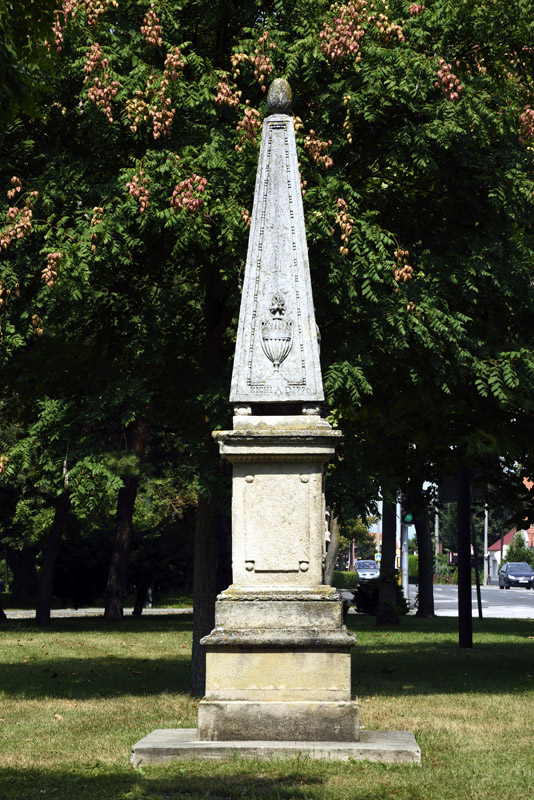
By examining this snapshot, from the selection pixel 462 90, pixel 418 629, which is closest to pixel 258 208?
pixel 462 90

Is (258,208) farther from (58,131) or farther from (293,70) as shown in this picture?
(58,131)

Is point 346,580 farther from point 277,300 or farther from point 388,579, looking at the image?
point 277,300

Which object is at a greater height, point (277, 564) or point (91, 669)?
point (277, 564)

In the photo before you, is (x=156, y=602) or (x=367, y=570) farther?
(x=367, y=570)

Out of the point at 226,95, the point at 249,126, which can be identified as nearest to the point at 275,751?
the point at 249,126

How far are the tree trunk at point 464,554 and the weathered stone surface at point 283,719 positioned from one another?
10.4 meters

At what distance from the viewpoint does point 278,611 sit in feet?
28.3

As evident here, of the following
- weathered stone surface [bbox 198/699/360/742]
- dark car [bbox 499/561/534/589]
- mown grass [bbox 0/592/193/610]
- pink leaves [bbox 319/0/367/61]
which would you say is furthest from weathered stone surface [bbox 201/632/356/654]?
dark car [bbox 499/561/534/589]

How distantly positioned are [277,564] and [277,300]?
2204 millimetres

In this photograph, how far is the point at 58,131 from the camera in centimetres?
1382

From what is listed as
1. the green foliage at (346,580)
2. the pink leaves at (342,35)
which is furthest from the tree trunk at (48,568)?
the green foliage at (346,580)

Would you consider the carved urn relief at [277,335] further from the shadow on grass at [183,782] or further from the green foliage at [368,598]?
the green foliage at [368,598]

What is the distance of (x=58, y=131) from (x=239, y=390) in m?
6.18

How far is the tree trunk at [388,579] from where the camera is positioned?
26.8m
